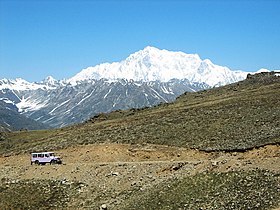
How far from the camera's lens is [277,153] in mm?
42969

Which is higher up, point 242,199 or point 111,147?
point 111,147

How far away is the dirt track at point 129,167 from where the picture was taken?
4200 cm

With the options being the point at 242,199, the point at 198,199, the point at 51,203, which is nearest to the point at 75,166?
the point at 51,203

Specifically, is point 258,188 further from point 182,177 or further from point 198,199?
point 182,177

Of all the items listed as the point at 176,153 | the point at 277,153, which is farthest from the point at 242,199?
the point at 176,153

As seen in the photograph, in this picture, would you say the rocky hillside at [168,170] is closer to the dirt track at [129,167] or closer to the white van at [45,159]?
the dirt track at [129,167]

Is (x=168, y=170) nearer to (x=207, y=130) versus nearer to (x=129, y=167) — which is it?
(x=129, y=167)

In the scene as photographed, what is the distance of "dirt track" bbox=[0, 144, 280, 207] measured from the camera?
4200 centimetres

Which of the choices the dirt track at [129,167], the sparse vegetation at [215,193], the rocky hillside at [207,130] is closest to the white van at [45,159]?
the dirt track at [129,167]

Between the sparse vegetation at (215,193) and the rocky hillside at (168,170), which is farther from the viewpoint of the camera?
the rocky hillside at (168,170)

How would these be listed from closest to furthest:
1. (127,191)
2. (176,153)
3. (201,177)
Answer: (201,177) < (127,191) < (176,153)

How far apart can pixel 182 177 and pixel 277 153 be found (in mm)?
9711

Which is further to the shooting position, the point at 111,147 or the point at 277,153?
the point at 111,147

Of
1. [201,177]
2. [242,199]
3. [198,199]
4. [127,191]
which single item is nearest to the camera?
[242,199]
